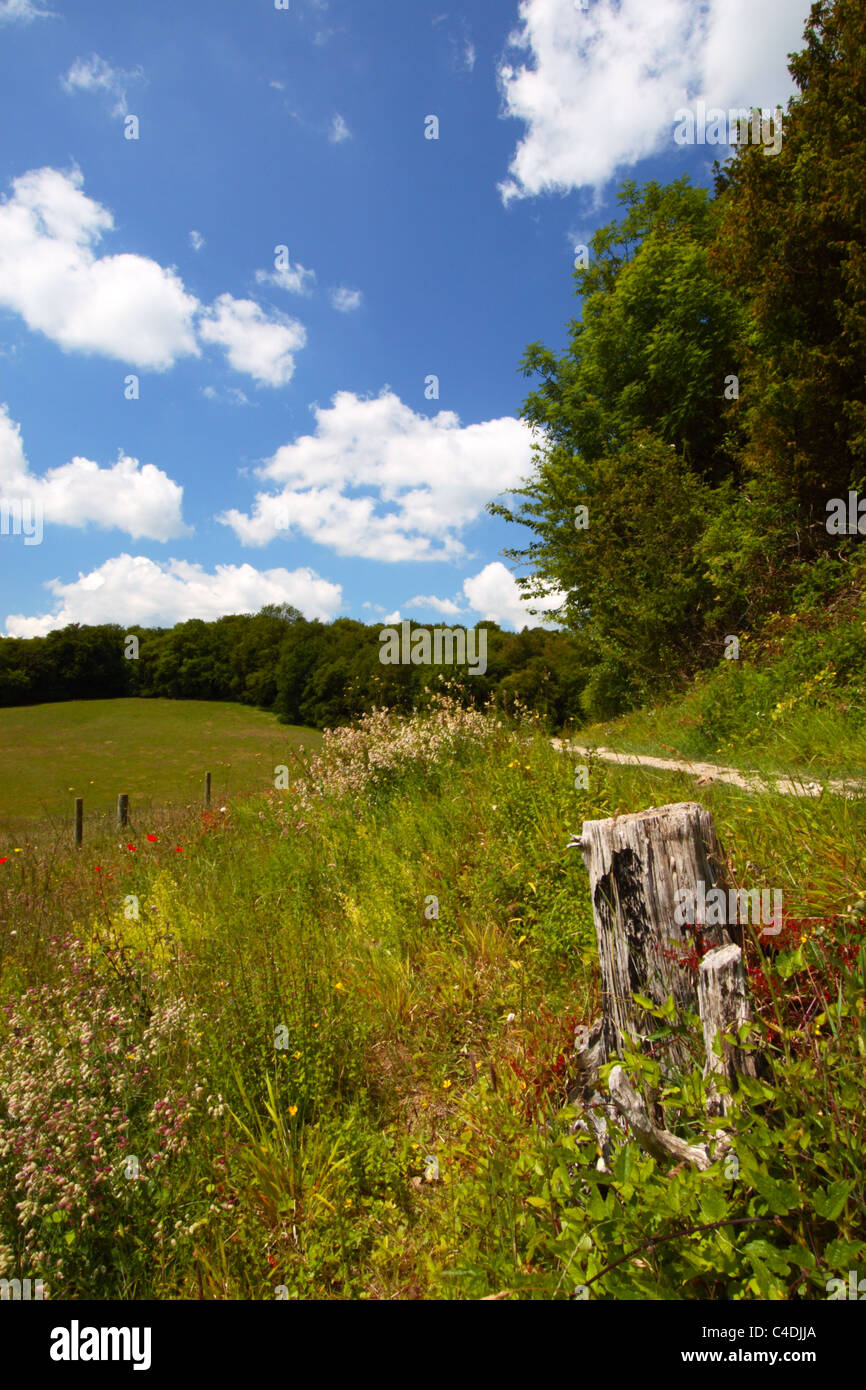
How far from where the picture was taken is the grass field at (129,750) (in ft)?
112

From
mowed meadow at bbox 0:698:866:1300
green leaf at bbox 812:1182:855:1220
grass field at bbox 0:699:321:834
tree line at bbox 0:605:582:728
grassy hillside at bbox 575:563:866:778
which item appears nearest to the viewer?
green leaf at bbox 812:1182:855:1220

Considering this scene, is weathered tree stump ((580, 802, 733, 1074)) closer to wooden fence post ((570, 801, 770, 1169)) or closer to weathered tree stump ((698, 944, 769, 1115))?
wooden fence post ((570, 801, 770, 1169))

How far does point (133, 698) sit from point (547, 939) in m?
63.6

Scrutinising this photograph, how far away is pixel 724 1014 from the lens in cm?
186

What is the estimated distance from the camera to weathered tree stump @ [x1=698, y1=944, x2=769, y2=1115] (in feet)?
5.93

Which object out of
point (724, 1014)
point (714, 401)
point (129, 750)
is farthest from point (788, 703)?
point (129, 750)

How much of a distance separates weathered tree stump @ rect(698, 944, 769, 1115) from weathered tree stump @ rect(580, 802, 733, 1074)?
0.16 m

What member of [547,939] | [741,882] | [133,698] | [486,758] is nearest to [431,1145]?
[547,939]

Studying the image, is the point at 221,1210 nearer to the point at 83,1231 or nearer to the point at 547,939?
the point at 83,1231

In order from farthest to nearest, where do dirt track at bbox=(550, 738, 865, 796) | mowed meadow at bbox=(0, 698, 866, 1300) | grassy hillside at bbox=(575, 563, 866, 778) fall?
1. grassy hillside at bbox=(575, 563, 866, 778)
2. dirt track at bbox=(550, 738, 865, 796)
3. mowed meadow at bbox=(0, 698, 866, 1300)

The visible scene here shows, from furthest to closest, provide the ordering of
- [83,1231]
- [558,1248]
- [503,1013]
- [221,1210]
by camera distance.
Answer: [503,1013] → [221,1210] → [83,1231] → [558,1248]

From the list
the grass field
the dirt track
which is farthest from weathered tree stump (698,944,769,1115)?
the grass field

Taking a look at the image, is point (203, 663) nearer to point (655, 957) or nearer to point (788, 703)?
point (788, 703)

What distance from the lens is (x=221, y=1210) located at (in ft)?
7.47
